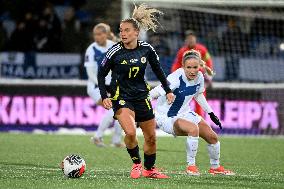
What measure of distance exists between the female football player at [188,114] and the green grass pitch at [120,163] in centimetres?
32

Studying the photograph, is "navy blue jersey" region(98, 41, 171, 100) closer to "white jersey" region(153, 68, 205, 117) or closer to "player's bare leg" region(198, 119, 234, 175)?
"white jersey" region(153, 68, 205, 117)

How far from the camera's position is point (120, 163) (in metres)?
11.1

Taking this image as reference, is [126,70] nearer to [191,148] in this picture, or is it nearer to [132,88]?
[132,88]

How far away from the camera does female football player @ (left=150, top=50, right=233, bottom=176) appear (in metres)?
9.62

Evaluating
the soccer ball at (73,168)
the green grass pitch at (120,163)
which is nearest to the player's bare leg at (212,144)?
the green grass pitch at (120,163)

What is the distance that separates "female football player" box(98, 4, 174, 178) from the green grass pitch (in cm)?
41

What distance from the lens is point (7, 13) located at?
21750 millimetres

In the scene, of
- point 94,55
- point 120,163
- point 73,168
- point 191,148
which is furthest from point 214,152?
point 94,55

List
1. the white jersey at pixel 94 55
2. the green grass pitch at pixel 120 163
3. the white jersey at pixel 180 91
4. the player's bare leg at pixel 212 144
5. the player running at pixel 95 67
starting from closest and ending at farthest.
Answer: the green grass pitch at pixel 120 163 < the player's bare leg at pixel 212 144 < the white jersey at pixel 180 91 < the player running at pixel 95 67 < the white jersey at pixel 94 55

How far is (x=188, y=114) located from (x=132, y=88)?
1.13 metres

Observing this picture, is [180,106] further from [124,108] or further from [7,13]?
[7,13]

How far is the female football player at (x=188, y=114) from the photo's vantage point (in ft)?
31.6

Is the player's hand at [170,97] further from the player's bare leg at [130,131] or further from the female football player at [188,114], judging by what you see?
the player's bare leg at [130,131]

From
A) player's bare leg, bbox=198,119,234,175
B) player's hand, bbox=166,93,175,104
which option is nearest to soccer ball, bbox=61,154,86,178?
player's hand, bbox=166,93,175,104
